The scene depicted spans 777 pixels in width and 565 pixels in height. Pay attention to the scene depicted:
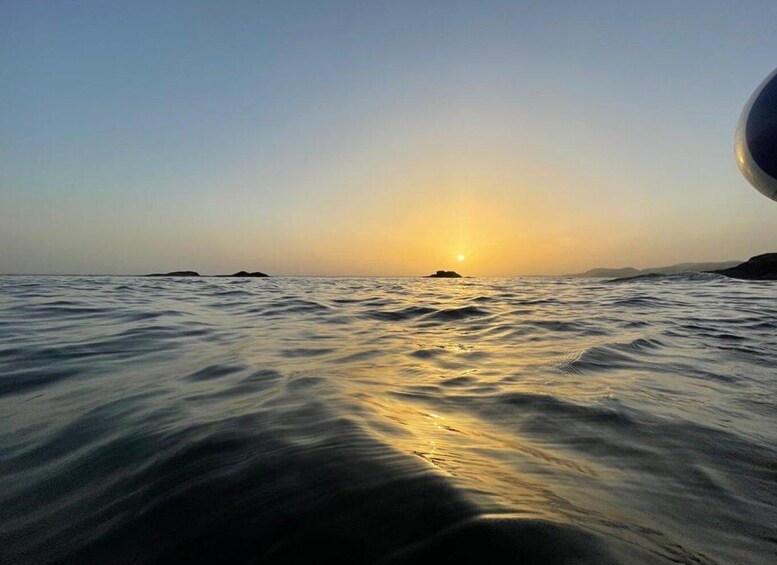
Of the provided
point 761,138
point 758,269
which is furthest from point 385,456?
point 758,269

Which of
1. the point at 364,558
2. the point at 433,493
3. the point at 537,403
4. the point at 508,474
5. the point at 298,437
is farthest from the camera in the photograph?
the point at 537,403

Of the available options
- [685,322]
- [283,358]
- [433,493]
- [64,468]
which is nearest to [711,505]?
[433,493]

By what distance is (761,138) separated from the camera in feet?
29.0

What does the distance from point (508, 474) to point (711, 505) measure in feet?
2.75

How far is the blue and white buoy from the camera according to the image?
8688mm

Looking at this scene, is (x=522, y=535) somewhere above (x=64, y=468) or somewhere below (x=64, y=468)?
above

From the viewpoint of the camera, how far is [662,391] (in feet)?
11.8

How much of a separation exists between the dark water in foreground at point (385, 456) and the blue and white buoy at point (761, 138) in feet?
20.9

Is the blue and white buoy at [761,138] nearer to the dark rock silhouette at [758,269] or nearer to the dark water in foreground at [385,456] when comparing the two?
the dark water in foreground at [385,456]

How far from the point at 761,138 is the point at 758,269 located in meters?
30.6

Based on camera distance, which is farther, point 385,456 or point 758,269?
point 758,269

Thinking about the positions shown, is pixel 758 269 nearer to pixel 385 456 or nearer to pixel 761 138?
pixel 761 138

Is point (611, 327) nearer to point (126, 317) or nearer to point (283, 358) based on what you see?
point (283, 358)

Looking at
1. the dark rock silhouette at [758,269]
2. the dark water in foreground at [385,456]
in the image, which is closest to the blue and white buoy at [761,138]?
the dark water in foreground at [385,456]
